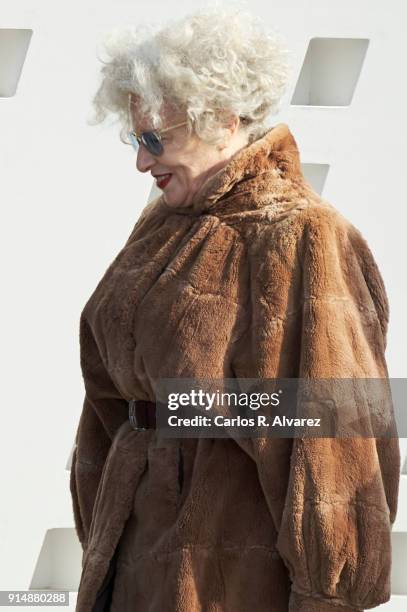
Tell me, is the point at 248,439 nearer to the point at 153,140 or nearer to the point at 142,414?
the point at 142,414

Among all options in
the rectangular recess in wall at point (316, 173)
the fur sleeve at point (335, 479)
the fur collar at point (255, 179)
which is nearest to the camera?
the fur sleeve at point (335, 479)

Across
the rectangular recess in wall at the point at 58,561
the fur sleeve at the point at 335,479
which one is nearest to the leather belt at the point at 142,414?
the fur sleeve at the point at 335,479

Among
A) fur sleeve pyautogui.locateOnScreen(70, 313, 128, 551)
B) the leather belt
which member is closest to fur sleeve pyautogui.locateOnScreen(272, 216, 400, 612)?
the leather belt

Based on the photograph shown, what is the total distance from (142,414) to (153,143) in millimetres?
584

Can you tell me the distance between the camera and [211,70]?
3230 millimetres

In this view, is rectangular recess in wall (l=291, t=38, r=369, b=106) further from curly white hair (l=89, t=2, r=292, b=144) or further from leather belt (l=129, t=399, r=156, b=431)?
leather belt (l=129, t=399, r=156, b=431)

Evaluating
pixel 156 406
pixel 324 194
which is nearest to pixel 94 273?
pixel 324 194

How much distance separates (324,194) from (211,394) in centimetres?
172

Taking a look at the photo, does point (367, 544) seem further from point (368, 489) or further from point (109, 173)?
point (109, 173)

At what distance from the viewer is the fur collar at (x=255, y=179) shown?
3.20 m

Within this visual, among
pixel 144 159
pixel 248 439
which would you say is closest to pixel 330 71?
pixel 144 159

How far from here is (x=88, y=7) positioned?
4797 mm

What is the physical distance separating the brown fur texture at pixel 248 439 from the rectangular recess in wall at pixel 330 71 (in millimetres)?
1547

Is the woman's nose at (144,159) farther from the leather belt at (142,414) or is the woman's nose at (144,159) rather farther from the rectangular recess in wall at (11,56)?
the rectangular recess in wall at (11,56)
